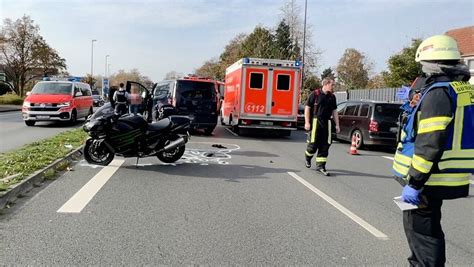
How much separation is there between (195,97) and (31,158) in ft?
27.1

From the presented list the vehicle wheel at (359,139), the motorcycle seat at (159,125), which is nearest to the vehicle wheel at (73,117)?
the motorcycle seat at (159,125)

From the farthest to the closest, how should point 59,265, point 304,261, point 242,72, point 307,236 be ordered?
point 242,72 < point 307,236 < point 304,261 < point 59,265

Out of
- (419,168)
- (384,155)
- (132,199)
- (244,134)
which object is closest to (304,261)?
(419,168)

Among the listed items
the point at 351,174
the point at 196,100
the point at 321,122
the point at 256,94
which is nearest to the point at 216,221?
the point at 321,122

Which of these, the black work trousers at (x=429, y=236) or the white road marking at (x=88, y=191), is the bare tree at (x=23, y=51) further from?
the black work trousers at (x=429, y=236)

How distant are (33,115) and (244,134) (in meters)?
8.72

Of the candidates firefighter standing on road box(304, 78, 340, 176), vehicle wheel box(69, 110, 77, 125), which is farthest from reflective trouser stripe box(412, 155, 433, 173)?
vehicle wheel box(69, 110, 77, 125)

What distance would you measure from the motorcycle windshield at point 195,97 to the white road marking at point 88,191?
717 cm

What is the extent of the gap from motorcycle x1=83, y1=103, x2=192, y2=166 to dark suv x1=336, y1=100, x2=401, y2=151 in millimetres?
6974

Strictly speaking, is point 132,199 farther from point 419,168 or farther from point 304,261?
point 419,168

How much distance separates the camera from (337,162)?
452 inches

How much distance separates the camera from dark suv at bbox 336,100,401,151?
1416 cm

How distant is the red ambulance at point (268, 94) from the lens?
55.8 feet

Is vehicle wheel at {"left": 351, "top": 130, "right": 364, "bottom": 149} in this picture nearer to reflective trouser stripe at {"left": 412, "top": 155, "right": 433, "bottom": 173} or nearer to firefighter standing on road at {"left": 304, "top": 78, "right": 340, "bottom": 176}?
firefighter standing on road at {"left": 304, "top": 78, "right": 340, "bottom": 176}
